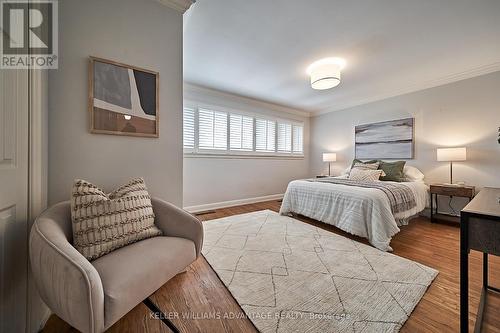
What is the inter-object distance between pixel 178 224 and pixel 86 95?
120cm

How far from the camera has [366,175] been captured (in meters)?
3.35

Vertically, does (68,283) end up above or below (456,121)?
below

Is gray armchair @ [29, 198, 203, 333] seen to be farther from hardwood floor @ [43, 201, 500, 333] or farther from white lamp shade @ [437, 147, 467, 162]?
white lamp shade @ [437, 147, 467, 162]

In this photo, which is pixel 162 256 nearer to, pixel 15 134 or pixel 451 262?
pixel 15 134

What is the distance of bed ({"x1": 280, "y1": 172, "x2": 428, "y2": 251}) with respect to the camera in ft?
7.04

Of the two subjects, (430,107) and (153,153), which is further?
(430,107)

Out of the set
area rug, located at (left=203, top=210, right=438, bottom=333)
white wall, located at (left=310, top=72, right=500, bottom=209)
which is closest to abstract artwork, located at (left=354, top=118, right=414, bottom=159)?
white wall, located at (left=310, top=72, right=500, bottom=209)

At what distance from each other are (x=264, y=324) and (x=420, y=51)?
3474 mm

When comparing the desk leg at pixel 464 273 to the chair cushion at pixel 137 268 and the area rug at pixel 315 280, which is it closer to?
the area rug at pixel 315 280

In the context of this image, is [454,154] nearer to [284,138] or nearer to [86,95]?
[284,138]

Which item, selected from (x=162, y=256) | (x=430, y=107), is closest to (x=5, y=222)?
(x=162, y=256)

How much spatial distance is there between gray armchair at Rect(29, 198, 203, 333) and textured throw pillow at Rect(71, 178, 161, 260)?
0.06m

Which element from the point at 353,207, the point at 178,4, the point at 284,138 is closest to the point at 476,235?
the point at 353,207

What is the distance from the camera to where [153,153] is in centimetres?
173
